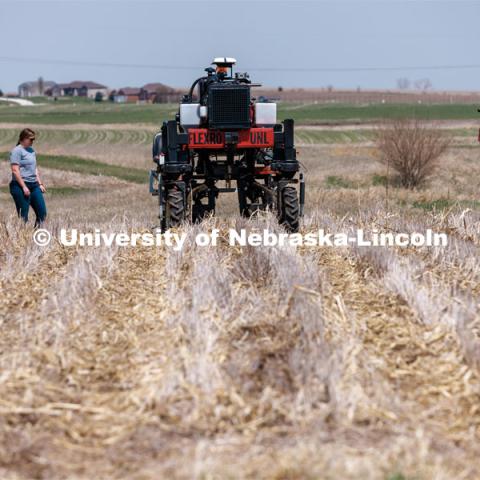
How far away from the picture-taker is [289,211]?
→ 37.7 feet

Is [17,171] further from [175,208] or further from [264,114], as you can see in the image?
[264,114]

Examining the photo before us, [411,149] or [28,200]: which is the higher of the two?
[411,149]

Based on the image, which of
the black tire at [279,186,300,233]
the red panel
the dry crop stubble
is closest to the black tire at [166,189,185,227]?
the red panel

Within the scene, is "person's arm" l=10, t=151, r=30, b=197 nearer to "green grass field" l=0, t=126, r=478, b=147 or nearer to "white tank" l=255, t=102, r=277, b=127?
"white tank" l=255, t=102, r=277, b=127

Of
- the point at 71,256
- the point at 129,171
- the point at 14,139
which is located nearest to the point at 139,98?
the point at 14,139

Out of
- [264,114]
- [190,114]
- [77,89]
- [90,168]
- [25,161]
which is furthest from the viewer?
[77,89]

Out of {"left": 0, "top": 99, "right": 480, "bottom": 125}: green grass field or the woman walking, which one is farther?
{"left": 0, "top": 99, "right": 480, "bottom": 125}: green grass field

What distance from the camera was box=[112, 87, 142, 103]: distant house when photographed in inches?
6353

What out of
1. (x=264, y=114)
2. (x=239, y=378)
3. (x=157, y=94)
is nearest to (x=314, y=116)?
(x=157, y=94)

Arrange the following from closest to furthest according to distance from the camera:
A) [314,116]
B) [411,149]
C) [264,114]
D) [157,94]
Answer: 1. [264,114]
2. [411,149]
3. [314,116]
4. [157,94]

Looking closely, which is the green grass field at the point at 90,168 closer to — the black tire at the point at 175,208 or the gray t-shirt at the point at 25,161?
the gray t-shirt at the point at 25,161

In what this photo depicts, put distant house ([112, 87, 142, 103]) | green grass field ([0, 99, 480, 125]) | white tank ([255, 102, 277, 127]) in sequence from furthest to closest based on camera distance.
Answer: distant house ([112, 87, 142, 103]) < green grass field ([0, 99, 480, 125]) < white tank ([255, 102, 277, 127])

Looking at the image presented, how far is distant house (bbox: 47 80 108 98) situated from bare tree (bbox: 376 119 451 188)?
170m

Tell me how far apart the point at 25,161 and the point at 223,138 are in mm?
2546
